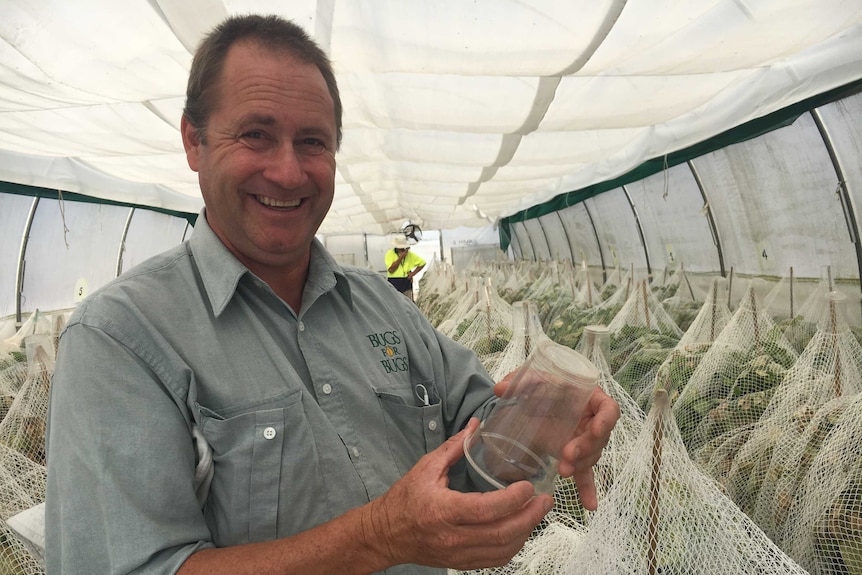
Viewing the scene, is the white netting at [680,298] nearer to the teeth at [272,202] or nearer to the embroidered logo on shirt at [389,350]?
the embroidered logo on shirt at [389,350]

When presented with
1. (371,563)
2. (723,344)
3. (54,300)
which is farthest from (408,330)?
(54,300)

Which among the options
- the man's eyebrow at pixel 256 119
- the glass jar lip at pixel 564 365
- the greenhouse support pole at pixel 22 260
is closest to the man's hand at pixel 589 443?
the glass jar lip at pixel 564 365

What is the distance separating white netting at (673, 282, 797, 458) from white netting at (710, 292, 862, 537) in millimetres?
154

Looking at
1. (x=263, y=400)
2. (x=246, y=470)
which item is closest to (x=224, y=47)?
(x=263, y=400)

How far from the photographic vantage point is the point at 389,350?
4.83 feet

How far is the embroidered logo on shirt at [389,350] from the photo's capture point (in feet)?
4.75

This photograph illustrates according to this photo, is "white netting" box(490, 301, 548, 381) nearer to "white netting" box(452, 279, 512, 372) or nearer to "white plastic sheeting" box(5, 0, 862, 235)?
"white netting" box(452, 279, 512, 372)

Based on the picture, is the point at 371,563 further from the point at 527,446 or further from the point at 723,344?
the point at 723,344

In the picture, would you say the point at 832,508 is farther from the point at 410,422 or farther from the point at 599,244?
the point at 599,244

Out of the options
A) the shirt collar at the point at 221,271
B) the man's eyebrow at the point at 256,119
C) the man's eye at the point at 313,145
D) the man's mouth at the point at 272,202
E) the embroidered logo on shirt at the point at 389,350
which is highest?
the man's eyebrow at the point at 256,119

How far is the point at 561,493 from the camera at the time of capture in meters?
2.50

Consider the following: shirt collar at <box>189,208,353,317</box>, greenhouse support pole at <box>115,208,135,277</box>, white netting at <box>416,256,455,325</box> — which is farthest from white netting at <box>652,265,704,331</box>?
greenhouse support pole at <box>115,208,135,277</box>

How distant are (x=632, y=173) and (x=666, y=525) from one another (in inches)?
224

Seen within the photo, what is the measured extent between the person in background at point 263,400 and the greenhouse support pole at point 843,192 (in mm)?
4358
